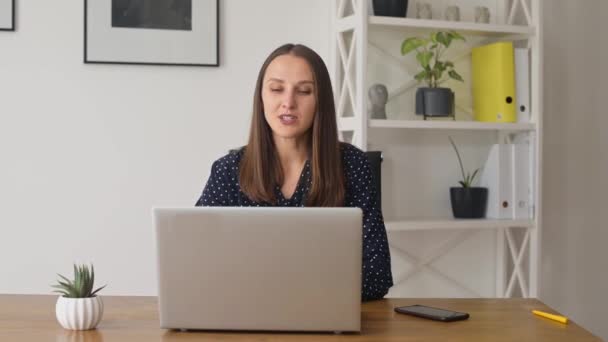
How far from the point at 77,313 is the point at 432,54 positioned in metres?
1.90

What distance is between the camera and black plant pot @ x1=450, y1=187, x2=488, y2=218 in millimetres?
3137

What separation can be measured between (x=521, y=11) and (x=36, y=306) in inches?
90.8

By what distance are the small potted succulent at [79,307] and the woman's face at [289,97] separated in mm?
639

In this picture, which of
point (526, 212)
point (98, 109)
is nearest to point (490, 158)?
point (526, 212)

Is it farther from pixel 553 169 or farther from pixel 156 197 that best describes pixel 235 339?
pixel 553 169

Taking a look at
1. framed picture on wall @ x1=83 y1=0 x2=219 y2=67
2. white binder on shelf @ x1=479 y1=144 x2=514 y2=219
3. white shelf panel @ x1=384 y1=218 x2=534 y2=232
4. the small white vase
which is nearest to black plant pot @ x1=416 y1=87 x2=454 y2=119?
white binder on shelf @ x1=479 y1=144 x2=514 y2=219

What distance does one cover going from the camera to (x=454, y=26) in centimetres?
302

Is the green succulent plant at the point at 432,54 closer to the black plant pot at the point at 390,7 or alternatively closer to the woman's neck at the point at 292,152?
the black plant pot at the point at 390,7

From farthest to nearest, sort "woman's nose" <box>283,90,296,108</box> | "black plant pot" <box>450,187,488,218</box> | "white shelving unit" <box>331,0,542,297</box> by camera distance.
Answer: "black plant pot" <box>450,187,488,218</box> → "white shelving unit" <box>331,0,542,297</box> → "woman's nose" <box>283,90,296,108</box>

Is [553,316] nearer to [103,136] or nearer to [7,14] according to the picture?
[103,136]

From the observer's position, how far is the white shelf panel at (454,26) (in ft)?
9.65

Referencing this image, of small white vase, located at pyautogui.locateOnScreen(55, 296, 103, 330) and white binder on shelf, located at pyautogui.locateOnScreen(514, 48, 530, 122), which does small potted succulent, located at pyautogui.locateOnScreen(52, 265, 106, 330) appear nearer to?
small white vase, located at pyautogui.locateOnScreen(55, 296, 103, 330)

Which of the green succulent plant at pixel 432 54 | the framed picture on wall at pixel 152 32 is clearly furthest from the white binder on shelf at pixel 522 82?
the framed picture on wall at pixel 152 32

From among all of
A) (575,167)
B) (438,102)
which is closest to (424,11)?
(438,102)
